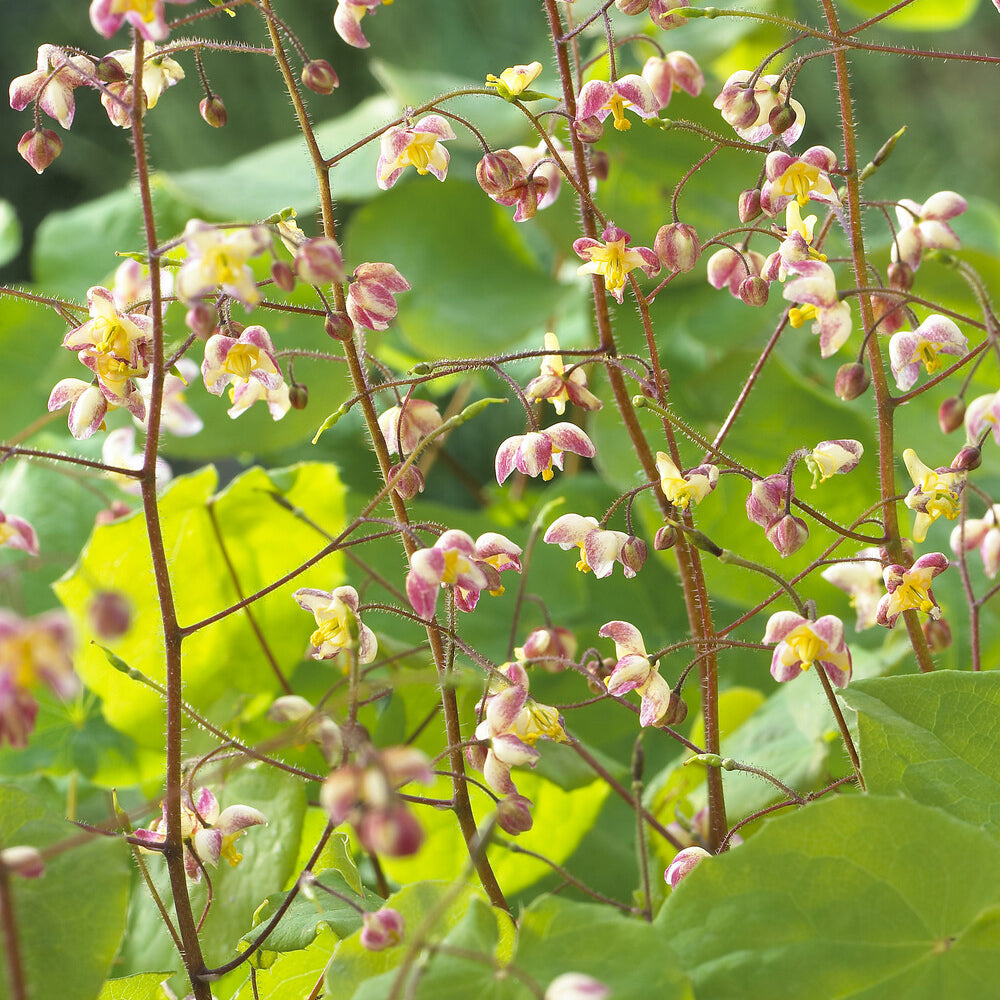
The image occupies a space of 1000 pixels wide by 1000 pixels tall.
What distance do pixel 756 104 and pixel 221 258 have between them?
0.20 metres

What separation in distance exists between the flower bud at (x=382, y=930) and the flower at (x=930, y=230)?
279 mm

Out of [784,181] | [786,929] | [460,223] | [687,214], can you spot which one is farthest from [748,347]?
[786,929]

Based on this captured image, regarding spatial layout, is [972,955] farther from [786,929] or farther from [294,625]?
[294,625]

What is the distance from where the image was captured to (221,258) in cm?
29

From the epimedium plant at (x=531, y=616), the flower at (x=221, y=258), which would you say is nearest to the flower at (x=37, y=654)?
the epimedium plant at (x=531, y=616)

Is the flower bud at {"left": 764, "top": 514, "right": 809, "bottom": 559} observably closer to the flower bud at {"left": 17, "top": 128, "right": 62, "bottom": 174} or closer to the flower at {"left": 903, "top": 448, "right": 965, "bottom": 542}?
the flower at {"left": 903, "top": 448, "right": 965, "bottom": 542}

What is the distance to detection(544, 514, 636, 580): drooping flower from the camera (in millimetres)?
388

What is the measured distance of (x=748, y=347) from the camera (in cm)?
75

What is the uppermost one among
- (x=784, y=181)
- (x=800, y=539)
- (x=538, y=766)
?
(x=784, y=181)

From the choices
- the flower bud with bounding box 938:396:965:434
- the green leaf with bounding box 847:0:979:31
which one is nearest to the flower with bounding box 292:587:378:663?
the flower bud with bounding box 938:396:965:434

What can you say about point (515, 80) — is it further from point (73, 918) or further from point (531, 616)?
point (531, 616)

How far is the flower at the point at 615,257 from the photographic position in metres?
0.37

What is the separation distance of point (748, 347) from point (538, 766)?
15.3 inches

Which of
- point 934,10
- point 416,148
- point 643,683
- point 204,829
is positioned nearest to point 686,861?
point 643,683
